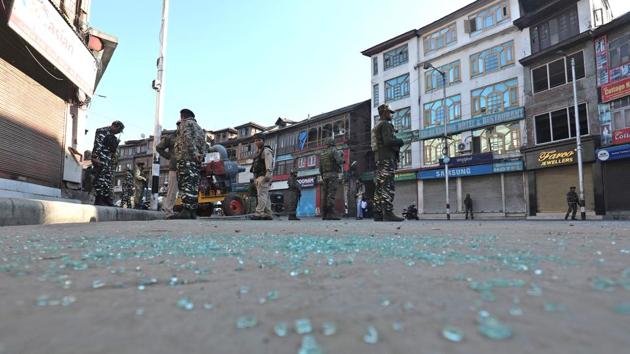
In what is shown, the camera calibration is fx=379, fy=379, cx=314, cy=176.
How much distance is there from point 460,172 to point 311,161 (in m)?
13.5

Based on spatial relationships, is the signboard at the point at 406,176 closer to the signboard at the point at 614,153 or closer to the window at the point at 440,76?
the window at the point at 440,76

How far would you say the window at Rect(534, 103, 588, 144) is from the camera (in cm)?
1750

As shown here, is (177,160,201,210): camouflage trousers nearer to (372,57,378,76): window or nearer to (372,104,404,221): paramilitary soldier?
(372,104,404,221): paramilitary soldier

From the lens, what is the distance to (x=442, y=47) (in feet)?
80.4

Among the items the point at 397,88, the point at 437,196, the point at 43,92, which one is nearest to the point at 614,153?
the point at 437,196

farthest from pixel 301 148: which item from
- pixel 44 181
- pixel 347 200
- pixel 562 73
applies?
pixel 44 181

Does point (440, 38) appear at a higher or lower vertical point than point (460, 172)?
higher

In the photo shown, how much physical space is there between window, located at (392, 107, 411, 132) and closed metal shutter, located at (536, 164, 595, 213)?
8757 millimetres

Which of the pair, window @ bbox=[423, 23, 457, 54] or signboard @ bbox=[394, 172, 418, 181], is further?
window @ bbox=[423, 23, 457, 54]

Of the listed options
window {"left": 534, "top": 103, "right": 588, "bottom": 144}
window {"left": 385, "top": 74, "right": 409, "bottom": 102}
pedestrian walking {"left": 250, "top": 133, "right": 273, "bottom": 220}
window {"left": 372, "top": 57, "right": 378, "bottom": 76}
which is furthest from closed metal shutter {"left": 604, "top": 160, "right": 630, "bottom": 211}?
window {"left": 372, "top": 57, "right": 378, "bottom": 76}

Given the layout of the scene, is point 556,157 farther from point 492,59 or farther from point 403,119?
point 403,119

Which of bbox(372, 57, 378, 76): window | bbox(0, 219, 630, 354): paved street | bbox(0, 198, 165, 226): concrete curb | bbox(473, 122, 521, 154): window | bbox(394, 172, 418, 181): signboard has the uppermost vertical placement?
bbox(372, 57, 378, 76): window

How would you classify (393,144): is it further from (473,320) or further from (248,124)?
(248,124)

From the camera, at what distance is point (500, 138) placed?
2073cm
